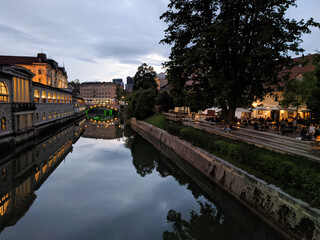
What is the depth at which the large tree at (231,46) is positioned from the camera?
55.4ft

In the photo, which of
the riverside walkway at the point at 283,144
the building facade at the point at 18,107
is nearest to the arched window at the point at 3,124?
the building facade at the point at 18,107

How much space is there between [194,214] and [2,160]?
2029 centimetres

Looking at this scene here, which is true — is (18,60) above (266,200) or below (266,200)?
above

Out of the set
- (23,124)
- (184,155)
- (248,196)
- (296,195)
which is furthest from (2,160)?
(296,195)

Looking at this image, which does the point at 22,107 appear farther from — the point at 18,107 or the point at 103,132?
the point at 103,132

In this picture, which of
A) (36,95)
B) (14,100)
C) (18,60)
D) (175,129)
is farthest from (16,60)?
(175,129)

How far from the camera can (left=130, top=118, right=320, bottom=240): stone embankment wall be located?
843cm

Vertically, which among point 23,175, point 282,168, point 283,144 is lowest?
point 23,175

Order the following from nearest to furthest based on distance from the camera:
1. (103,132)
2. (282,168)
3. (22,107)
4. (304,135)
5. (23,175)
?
(282,168) → (304,135) → (23,175) → (22,107) → (103,132)

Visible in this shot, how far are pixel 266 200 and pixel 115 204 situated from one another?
8.95 m

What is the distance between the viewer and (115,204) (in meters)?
13.5

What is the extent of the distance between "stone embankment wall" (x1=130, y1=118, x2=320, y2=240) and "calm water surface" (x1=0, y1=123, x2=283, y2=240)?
0.60 metres

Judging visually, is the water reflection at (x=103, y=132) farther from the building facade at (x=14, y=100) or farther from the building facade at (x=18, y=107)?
the building facade at (x=14, y=100)

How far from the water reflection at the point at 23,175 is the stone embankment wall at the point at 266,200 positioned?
42.7ft
